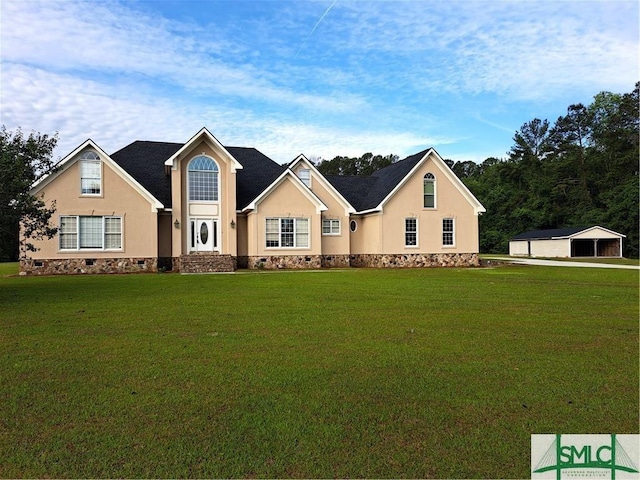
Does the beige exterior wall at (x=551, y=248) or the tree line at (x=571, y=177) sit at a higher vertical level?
the tree line at (x=571, y=177)

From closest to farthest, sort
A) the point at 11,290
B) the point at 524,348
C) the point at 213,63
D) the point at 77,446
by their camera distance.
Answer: the point at 77,446
the point at 524,348
the point at 11,290
the point at 213,63

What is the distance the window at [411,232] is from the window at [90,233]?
16978mm

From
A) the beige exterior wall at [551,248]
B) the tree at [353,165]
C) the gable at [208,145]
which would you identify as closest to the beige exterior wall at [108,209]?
the gable at [208,145]

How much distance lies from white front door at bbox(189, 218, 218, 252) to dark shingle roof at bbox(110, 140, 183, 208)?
1.86m

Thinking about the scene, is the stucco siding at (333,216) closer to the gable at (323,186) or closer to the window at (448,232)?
the gable at (323,186)

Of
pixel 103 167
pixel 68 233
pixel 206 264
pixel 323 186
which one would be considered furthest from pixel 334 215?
pixel 68 233

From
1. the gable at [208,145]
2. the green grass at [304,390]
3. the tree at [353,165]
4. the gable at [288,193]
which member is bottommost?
the green grass at [304,390]

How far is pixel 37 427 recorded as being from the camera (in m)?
4.30

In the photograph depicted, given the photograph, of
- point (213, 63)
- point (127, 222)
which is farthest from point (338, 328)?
point (127, 222)

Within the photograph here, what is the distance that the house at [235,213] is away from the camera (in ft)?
80.8

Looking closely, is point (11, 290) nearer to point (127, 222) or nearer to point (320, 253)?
point (127, 222)

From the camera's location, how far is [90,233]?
2477 centimetres

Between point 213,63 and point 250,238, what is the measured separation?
1066 centimetres

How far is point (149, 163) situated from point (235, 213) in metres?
6.67
